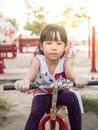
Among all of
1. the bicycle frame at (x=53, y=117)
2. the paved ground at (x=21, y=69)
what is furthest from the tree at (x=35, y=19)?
the bicycle frame at (x=53, y=117)

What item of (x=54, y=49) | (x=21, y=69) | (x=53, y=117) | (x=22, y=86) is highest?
(x=54, y=49)

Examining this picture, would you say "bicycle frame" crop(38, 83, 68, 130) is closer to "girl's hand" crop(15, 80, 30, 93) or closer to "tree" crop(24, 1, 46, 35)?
"girl's hand" crop(15, 80, 30, 93)

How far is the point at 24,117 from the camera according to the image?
4574mm

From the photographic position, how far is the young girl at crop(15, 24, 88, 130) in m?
2.33

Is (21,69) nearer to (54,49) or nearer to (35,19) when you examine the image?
(54,49)

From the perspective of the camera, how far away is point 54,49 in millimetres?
2418

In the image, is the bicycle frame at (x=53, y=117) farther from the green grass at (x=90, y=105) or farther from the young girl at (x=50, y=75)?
the green grass at (x=90, y=105)

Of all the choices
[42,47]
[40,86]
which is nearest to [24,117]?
[42,47]

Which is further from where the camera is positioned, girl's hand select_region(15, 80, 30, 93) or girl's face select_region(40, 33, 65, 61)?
girl's face select_region(40, 33, 65, 61)

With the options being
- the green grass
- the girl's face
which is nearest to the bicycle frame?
the girl's face

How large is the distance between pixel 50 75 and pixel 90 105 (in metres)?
2.63

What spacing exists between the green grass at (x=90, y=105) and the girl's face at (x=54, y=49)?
8.07ft

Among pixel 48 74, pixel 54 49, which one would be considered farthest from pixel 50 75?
pixel 54 49

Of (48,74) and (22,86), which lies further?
(48,74)
